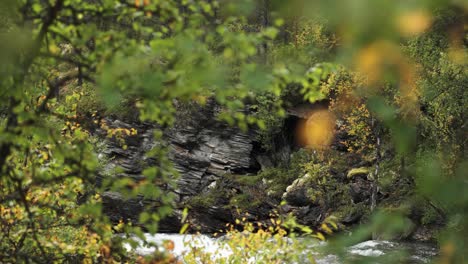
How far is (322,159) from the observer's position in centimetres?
2636

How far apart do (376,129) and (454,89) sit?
6.48m

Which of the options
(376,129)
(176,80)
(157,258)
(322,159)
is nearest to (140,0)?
(176,80)

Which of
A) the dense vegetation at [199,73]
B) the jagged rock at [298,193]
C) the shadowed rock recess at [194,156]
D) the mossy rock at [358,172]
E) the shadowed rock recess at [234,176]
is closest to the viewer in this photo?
the dense vegetation at [199,73]

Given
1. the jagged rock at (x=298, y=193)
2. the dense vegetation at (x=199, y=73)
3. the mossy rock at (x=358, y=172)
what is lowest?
the dense vegetation at (x=199, y=73)

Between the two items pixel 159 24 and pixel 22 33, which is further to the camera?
pixel 159 24

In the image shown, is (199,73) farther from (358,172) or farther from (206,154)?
(206,154)

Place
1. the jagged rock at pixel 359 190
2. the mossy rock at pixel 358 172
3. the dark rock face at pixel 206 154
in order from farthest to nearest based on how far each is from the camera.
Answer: the dark rock face at pixel 206 154 < the mossy rock at pixel 358 172 < the jagged rock at pixel 359 190

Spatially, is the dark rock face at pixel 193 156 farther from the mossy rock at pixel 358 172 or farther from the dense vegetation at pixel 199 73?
the dense vegetation at pixel 199 73

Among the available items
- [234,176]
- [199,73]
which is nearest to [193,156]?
[234,176]

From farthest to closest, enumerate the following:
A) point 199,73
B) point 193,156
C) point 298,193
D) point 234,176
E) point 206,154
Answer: point 206,154
point 193,156
point 234,176
point 298,193
point 199,73

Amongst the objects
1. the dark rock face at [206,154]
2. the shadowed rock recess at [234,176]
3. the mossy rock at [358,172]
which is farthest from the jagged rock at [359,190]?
the dark rock face at [206,154]

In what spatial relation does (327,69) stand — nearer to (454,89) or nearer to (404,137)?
(404,137)

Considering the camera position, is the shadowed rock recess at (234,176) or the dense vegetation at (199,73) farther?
the shadowed rock recess at (234,176)

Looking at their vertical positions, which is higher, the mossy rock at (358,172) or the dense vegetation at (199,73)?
the mossy rock at (358,172)
